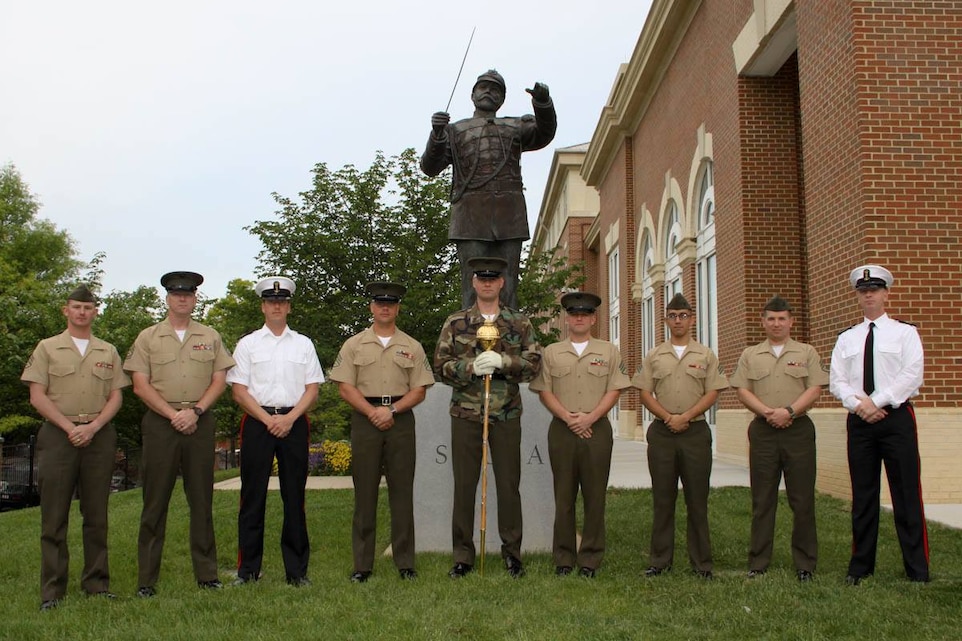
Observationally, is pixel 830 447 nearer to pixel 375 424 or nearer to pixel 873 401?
pixel 873 401

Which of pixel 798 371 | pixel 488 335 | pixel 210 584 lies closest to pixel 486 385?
pixel 488 335

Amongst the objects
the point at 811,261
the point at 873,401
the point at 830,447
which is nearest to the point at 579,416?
the point at 873,401

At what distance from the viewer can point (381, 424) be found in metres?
6.54

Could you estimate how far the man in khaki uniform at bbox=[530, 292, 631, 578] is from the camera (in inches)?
261

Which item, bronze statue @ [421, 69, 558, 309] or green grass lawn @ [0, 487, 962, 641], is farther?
bronze statue @ [421, 69, 558, 309]

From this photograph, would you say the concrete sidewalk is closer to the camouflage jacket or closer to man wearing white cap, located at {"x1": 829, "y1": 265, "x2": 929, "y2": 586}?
man wearing white cap, located at {"x1": 829, "y1": 265, "x2": 929, "y2": 586}

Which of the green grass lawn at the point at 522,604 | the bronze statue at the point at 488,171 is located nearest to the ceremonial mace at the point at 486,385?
the green grass lawn at the point at 522,604

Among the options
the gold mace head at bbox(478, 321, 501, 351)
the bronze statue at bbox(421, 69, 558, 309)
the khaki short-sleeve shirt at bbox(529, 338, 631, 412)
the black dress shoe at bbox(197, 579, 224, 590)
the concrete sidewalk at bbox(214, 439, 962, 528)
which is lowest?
the black dress shoe at bbox(197, 579, 224, 590)

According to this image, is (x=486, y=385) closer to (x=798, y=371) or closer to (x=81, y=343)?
(x=798, y=371)

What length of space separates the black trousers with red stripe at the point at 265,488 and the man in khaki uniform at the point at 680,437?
245cm

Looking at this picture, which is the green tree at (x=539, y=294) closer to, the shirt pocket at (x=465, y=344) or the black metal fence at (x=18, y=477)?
the black metal fence at (x=18, y=477)

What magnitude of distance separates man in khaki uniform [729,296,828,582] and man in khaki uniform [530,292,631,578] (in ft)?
3.09

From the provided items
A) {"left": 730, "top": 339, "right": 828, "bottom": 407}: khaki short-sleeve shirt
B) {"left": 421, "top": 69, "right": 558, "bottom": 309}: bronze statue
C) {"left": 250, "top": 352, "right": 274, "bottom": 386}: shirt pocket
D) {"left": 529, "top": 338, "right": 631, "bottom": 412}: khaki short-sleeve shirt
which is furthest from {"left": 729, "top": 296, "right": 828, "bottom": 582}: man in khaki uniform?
{"left": 250, "top": 352, "right": 274, "bottom": 386}: shirt pocket

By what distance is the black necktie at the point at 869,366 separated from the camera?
252 inches
